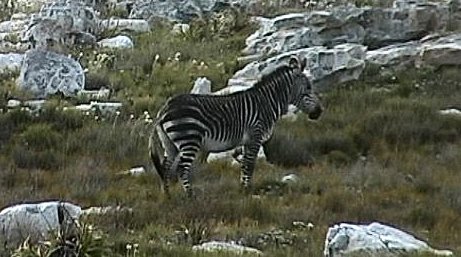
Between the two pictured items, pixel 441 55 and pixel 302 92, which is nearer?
pixel 302 92

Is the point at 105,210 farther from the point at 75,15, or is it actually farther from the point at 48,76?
the point at 75,15

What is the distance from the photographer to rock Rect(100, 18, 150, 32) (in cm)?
2506

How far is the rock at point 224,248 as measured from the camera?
8.36 meters

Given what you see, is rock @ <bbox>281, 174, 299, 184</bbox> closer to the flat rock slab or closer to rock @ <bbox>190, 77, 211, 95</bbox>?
rock @ <bbox>190, 77, 211, 95</bbox>

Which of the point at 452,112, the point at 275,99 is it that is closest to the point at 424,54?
the point at 452,112

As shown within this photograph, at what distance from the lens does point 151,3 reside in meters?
28.4

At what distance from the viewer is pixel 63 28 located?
22391 millimetres

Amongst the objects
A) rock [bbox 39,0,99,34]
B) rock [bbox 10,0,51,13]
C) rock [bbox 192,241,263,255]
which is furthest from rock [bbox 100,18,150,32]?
rock [bbox 192,241,263,255]

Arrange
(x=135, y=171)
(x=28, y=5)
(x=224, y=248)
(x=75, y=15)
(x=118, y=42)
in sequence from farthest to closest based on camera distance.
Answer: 1. (x=28, y=5)
2. (x=75, y=15)
3. (x=118, y=42)
4. (x=135, y=171)
5. (x=224, y=248)

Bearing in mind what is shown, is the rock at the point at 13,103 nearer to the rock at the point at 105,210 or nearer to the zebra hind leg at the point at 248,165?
the zebra hind leg at the point at 248,165

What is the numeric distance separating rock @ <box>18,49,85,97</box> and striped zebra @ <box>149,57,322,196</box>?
501 cm

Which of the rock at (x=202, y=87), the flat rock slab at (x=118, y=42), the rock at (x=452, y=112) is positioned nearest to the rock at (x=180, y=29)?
the flat rock slab at (x=118, y=42)

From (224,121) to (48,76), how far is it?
19.0 feet

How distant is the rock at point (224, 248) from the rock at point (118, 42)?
13648 mm
